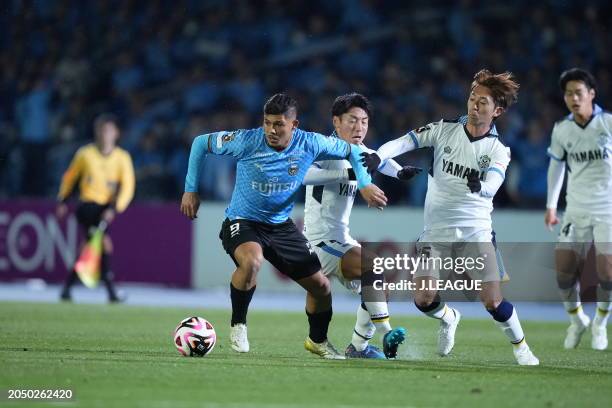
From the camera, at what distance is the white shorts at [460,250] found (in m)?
9.38

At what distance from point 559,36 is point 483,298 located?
11.0 m

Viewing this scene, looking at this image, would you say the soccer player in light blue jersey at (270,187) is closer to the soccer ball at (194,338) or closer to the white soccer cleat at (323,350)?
the white soccer cleat at (323,350)

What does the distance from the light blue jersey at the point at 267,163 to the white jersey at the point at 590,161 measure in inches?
113

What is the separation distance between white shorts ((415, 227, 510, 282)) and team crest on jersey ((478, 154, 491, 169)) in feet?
1.71

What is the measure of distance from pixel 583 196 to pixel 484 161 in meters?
2.27

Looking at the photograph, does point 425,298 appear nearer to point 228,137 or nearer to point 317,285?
point 317,285

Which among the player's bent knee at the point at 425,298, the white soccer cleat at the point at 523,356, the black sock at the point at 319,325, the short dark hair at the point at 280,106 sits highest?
the short dark hair at the point at 280,106

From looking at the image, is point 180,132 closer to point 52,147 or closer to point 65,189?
point 52,147

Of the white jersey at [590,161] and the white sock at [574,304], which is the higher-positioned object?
the white jersey at [590,161]

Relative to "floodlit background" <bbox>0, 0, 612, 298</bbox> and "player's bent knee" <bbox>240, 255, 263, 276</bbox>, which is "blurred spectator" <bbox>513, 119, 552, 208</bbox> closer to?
"floodlit background" <bbox>0, 0, 612, 298</bbox>

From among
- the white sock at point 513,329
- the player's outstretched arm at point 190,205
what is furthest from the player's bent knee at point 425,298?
the player's outstretched arm at point 190,205

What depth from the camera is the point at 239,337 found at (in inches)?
372

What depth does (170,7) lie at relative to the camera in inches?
895

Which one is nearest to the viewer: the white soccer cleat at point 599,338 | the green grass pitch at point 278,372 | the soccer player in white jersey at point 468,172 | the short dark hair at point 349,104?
the green grass pitch at point 278,372
